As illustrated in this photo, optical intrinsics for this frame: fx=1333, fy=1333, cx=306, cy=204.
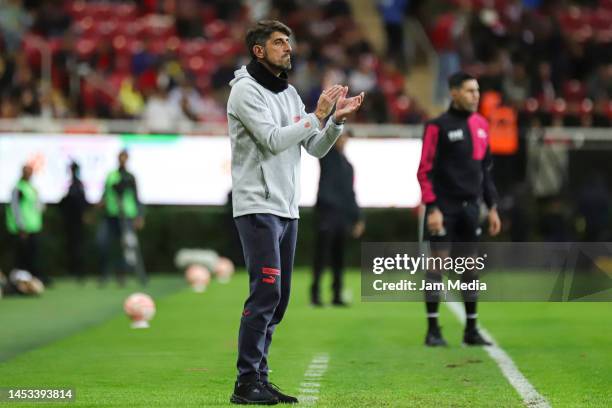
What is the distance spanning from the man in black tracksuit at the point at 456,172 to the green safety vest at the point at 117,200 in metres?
11.0

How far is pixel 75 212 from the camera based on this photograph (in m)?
23.7

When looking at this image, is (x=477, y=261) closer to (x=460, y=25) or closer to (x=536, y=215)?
(x=536, y=215)

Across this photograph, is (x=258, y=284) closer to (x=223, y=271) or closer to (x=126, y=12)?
(x=223, y=271)

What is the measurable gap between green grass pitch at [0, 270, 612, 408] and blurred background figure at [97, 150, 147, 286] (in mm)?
3884

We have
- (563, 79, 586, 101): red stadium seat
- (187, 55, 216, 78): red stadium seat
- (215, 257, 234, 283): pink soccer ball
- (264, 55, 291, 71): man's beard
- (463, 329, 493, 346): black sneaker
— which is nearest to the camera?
(264, 55, 291, 71): man's beard

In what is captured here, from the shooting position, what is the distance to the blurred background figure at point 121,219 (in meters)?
22.1

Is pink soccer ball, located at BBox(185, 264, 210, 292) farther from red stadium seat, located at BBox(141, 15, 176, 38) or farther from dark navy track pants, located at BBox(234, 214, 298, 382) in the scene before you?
dark navy track pants, located at BBox(234, 214, 298, 382)

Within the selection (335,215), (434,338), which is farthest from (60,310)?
(434,338)

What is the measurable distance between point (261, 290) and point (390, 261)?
57.5 inches

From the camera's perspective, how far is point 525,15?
29.3 meters

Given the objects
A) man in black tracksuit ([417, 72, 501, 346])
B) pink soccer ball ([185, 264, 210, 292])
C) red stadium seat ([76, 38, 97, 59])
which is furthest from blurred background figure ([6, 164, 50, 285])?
man in black tracksuit ([417, 72, 501, 346])

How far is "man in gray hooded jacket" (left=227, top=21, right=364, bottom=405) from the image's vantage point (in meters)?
7.91

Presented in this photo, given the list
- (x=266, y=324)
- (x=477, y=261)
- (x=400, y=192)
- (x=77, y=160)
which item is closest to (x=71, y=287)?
(x=77, y=160)

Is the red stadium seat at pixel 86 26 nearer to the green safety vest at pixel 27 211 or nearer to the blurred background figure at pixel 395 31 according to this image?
the blurred background figure at pixel 395 31
